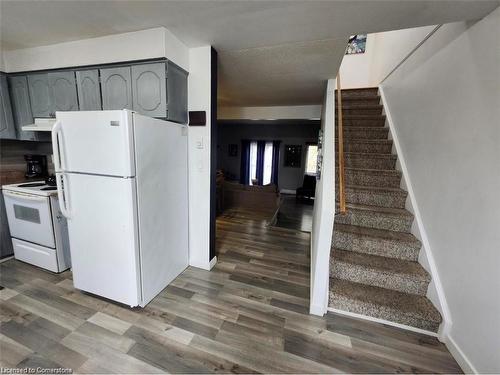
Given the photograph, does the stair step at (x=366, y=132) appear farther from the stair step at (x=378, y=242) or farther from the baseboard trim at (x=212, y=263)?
the baseboard trim at (x=212, y=263)

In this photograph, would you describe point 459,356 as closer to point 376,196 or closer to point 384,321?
point 384,321

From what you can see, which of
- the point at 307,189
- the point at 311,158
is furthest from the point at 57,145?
the point at 311,158

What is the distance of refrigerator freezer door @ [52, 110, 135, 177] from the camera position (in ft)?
5.30

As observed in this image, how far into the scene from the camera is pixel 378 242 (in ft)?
7.43

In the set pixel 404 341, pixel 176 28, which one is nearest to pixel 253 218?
pixel 404 341

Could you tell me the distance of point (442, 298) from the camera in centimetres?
178

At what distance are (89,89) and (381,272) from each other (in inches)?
138

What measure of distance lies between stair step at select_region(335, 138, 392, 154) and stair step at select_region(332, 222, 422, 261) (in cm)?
128

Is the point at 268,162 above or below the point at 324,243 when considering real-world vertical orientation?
above

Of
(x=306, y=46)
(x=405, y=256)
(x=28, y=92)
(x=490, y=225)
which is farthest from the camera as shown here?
(x=28, y=92)

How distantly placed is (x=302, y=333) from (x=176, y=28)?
9.26ft

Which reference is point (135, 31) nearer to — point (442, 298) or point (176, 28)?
point (176, 28)

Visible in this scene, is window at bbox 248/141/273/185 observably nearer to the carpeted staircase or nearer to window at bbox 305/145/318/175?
window at bbox 305/145/318/175

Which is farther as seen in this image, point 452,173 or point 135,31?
point 135,31
